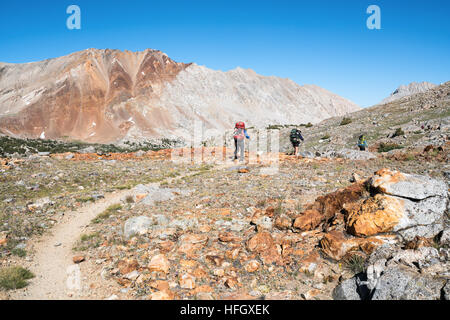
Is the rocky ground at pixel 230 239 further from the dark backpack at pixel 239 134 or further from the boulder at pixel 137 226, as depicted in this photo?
the dark backpack at pixel 239 134

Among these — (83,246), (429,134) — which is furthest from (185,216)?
(429,134)

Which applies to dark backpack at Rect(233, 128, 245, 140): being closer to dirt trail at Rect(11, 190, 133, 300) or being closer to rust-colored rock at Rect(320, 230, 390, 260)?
dirt trail at Rect(11, 190, 133, 300)

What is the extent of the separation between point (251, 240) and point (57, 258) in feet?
15.7

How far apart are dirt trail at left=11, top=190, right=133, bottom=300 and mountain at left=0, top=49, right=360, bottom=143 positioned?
53732 millimetres

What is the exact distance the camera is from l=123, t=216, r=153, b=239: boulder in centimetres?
716

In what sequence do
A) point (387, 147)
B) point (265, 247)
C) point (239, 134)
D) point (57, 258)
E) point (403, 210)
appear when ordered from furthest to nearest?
point (387, 147)
point (239, 134)
point (57, 258)
point (265, 247)
point (403, 210)

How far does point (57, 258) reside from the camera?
21.5 feet

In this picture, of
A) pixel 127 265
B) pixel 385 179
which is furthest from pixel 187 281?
pixel 385 179

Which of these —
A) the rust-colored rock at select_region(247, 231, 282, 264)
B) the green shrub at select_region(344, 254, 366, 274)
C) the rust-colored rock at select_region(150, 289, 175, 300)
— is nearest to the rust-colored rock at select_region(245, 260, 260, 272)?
the rust-colored rock at select_region(247, 231, 282, 264)

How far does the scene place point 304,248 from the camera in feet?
18.6

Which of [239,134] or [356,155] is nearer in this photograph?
[356,155]

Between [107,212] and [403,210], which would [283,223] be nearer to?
[403,210]

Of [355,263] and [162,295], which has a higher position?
[355,263]

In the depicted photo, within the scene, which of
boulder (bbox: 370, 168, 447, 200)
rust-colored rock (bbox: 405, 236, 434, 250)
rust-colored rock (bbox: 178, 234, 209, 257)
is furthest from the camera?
rust-colored rock (bbox: 178, 234, 209, 257)
